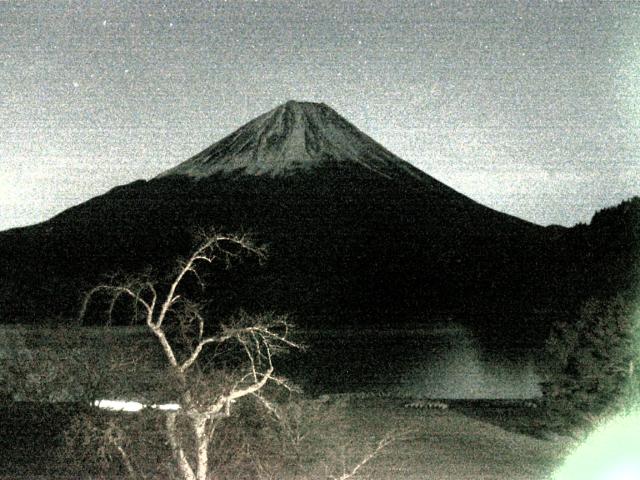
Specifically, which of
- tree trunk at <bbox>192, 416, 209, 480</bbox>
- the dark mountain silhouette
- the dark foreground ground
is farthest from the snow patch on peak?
tree trunk at <bbox>192, 416, 209, 480</bbox>

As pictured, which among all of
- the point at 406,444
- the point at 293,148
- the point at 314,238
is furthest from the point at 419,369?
the point at 293,148

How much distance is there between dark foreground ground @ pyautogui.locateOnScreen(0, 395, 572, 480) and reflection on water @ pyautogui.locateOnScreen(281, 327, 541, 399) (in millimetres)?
8398

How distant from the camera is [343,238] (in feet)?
479

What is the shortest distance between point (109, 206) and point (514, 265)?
77616mm

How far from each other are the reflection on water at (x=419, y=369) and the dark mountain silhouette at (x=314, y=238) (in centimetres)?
1060

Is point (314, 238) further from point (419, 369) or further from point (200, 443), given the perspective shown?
point (200, 443)

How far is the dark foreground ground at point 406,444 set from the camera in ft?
46.2

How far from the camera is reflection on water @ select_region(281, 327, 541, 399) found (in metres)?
33.3

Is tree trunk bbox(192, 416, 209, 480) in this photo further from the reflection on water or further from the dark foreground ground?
the reflection on water

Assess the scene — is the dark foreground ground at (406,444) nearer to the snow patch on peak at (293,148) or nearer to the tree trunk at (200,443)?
the tree trunk at (200,443)

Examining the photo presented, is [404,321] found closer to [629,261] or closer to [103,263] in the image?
[103,263]

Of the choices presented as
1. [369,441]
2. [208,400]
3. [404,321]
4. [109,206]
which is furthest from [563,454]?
[109,206]

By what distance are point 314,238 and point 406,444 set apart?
424 feet

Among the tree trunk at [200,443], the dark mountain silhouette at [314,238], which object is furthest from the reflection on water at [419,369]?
the tree trunk at [200,443]
